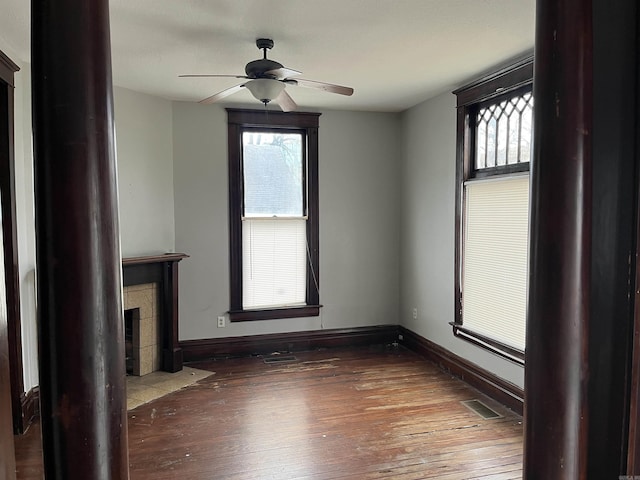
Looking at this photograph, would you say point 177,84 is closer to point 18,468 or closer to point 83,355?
point 18,468

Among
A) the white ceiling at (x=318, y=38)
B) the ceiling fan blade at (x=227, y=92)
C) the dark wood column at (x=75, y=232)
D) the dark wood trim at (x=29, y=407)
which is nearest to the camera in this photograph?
the dark wood column at (x=75, y=232)

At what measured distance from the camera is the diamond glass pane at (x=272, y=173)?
4.66m

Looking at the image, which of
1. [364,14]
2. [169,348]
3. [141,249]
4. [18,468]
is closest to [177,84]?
[141,249]

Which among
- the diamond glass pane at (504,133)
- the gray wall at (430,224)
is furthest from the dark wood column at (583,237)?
the gray wall at (430,224)

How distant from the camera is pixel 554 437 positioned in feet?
3.54

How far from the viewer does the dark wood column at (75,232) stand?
93 centimetres

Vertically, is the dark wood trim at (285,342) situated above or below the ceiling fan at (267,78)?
below

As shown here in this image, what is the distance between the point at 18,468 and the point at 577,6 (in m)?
3.38

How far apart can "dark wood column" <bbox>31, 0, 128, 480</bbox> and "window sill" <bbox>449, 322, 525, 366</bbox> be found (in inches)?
116

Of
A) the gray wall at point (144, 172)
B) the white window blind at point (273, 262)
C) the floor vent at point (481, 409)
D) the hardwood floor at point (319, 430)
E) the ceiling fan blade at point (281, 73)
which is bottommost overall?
the floor vent at point (481, 409)

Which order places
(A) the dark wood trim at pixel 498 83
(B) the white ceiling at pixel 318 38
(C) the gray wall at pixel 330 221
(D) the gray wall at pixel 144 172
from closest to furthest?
(B) the white ceiling at pixel 318 38
(A) the dark wood trim at pixel 498 83
(D) the gray wall at pixel 144 172
(C) the gray wall at pixel 330 221

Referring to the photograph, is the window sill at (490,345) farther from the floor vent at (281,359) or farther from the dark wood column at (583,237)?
the dark wood column at (583,237)

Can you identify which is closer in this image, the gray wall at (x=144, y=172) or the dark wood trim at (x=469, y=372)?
the dark wood trim at (x=469, y=372)

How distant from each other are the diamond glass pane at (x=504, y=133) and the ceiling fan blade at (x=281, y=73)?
1.68 metres
